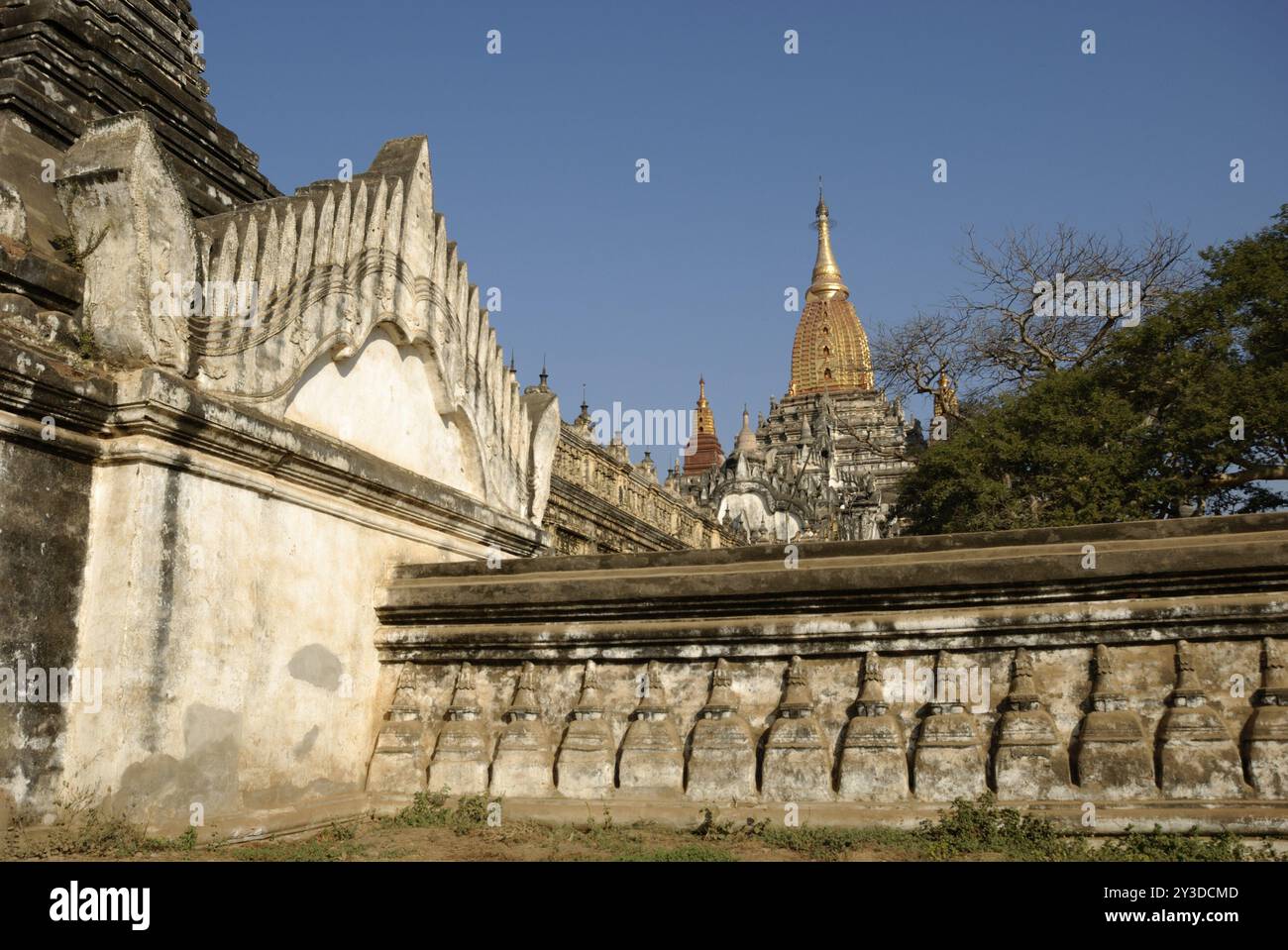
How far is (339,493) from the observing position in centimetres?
704

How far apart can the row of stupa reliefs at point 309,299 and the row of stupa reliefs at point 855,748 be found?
7.16ft

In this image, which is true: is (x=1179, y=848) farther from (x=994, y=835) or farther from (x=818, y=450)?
(x=818, y=450)

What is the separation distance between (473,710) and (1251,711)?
4336 mm

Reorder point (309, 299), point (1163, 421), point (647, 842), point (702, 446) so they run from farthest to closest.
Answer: point (702, 446)
point (1163, 421)
point (309, 299)
point (647, 842)

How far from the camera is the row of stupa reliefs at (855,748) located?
17.8ft

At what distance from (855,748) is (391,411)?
3.97 metres

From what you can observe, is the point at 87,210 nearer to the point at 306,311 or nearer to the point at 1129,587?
the point at 306,311

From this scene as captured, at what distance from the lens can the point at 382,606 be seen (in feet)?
24.2

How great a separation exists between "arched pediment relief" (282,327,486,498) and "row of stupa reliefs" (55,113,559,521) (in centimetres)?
2

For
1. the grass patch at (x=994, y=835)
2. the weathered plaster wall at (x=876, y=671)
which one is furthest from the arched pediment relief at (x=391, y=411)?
the grass patch at (x=994, y=835)

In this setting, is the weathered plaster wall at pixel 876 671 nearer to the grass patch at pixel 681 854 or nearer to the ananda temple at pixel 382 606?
the ananda temple at pixel 382 606

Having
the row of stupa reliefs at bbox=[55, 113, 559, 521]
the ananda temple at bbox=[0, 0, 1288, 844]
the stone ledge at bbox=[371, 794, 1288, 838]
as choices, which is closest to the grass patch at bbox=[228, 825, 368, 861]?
the ananda temple at bbox=[0, 0, 1288, 844]

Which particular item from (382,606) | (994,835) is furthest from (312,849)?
(994,835)

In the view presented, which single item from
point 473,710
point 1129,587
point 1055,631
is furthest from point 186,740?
point 1129,587
